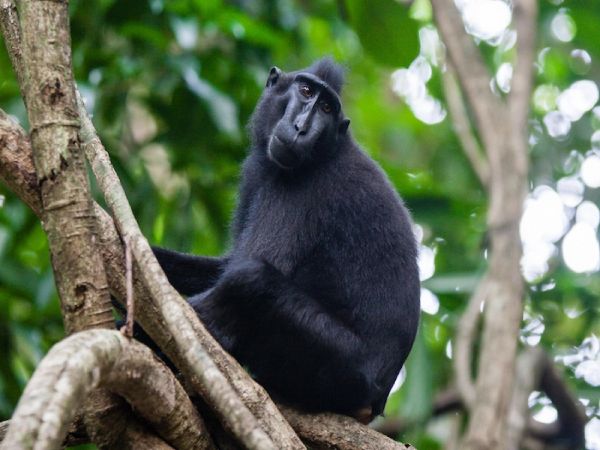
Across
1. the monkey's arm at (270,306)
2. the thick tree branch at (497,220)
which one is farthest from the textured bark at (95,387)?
the thick tree branch at (497,220)

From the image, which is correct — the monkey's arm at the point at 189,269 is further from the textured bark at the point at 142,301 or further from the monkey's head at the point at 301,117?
the textured bark at the point at 142,301

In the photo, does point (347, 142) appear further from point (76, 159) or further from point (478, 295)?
A: point (76, 159)

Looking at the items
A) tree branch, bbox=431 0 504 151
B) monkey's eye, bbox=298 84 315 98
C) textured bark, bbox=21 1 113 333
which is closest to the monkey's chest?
monkey's eye, bbox=298 84 315 98

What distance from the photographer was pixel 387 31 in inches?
249

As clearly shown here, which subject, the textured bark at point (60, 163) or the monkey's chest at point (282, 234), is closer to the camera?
the textured bark at point (60, 163)

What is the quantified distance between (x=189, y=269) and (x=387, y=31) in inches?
86.7

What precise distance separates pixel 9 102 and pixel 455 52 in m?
3.38

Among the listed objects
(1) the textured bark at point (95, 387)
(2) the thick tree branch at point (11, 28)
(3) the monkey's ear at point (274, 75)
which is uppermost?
(3) the monkey's ear at point (274, 75)

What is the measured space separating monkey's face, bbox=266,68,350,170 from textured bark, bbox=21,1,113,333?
88.4 inches

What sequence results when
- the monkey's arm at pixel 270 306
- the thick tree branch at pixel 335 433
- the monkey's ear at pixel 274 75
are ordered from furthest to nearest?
the monkey's ear at pixel 274 75
the monkey's arm at pixel 270 306
the thick tree branch at pixel 335 433

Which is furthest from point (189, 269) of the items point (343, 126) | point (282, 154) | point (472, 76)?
point (472, 76)

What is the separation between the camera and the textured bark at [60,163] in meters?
3.17

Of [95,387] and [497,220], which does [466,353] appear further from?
[95,387]

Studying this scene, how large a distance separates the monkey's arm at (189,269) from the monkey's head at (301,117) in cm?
72
